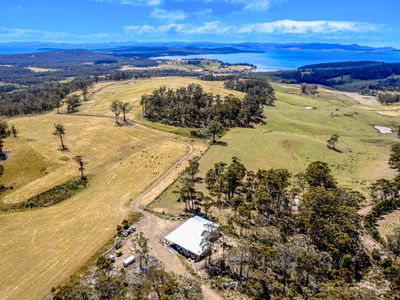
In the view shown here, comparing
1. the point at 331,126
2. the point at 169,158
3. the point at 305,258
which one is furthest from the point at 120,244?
the point at 331,126

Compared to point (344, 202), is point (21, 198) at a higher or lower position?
lower

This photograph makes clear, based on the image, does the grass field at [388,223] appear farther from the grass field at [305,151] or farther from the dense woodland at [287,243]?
the grass field at [305,151]

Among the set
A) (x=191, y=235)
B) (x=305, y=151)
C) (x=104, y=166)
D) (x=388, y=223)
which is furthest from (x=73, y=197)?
(x=305, y=151)

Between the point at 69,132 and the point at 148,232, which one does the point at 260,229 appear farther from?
the point at 69,132

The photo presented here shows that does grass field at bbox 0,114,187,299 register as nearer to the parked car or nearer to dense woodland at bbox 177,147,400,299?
the parked car

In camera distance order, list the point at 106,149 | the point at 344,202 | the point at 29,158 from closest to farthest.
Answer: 1. the point at 344,202
2. the point at 29,158
3. the point at 106,149

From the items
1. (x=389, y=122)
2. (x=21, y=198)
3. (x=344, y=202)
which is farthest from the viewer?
(x=389, y=122)
